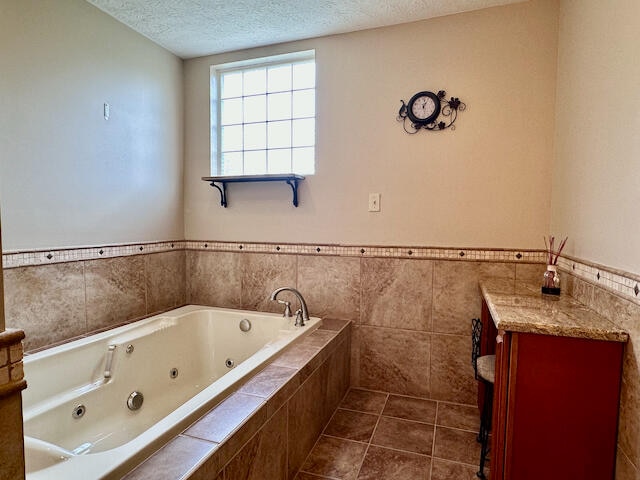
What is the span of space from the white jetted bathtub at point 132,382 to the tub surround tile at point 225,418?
39 millimetres

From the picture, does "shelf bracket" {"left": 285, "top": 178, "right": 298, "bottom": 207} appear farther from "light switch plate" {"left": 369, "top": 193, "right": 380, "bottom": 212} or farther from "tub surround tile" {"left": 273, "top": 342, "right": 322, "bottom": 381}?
"tub surround tile" {"left": 273, "top": 342, "right": 322, "bottom": 381}

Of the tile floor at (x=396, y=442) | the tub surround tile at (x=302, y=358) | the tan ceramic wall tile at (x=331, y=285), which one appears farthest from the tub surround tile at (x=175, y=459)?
the tan ceramic wall tile at (x=331, y=285)

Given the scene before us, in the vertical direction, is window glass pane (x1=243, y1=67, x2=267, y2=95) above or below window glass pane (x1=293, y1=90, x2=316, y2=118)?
A: above

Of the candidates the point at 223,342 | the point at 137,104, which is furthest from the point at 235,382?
the point at 137,104

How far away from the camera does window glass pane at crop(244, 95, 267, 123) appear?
2615mm

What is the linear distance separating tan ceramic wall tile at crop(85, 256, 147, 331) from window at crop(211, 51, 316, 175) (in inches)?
37.7

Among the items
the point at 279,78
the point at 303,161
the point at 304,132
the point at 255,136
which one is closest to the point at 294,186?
the point at 303,161

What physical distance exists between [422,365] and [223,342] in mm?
1324

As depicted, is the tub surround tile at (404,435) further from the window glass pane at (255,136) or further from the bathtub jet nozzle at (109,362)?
the window glass pane at (255,136)

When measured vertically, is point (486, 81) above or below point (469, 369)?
above

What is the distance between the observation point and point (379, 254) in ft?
7.53

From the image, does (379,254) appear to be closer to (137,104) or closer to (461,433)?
(461,433)

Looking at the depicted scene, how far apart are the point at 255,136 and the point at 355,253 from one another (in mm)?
1173

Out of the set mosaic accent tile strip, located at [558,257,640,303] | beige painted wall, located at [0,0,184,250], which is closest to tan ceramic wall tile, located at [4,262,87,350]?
beige painted wall, located at [0,0,184,250]
